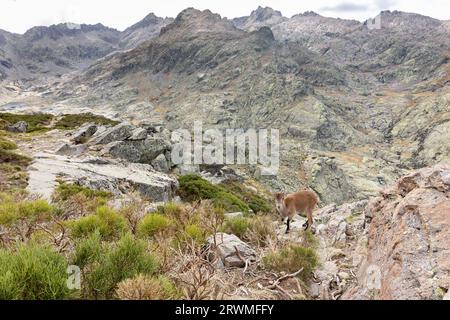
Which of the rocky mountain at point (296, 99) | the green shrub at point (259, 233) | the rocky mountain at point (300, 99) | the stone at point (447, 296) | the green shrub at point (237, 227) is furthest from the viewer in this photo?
the rocky mountain at point (300, 99)

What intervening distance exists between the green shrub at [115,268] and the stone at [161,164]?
28.1 metres

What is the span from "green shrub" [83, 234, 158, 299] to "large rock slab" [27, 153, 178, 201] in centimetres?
1369

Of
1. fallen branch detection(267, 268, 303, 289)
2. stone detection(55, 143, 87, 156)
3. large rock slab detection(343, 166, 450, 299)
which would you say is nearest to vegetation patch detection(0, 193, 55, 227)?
fallen branch detection(267, 268, 303, 289)

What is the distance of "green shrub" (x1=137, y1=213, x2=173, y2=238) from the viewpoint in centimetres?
831

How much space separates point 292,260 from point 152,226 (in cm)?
363

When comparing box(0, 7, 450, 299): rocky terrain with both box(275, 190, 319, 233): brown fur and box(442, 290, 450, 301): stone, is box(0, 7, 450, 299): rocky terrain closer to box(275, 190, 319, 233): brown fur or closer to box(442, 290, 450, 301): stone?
box(442, 290, 450, 301): stone

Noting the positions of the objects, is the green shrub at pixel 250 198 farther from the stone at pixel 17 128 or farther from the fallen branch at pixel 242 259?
the stone at pixel 17 128

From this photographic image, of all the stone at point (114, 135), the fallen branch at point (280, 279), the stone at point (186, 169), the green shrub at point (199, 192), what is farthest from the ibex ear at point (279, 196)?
the stone at point (114, 135)

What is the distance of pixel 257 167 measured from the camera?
71.4m

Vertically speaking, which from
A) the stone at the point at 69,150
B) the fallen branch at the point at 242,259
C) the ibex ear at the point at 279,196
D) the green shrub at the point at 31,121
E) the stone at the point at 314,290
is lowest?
the stone at the point at 314,290

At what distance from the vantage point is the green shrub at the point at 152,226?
8.31 metres

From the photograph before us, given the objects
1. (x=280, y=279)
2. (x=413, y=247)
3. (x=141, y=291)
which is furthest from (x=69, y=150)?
(x=413, y=247)

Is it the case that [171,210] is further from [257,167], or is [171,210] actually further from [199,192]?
[257,167]

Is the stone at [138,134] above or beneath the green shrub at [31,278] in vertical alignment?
above
